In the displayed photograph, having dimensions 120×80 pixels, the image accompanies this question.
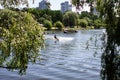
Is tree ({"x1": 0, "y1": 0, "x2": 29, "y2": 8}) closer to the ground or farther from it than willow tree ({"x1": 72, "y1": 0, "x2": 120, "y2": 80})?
farther from it

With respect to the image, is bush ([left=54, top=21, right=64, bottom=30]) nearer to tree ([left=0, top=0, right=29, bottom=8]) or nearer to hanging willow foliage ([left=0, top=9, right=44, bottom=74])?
tree ([left=0, top=0, right=29, bottom=8])

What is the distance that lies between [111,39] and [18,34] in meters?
3.70

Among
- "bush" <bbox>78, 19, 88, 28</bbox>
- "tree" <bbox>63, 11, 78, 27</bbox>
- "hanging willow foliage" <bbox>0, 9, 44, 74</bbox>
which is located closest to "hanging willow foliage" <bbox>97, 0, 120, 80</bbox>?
"hanging willow foliage" <bbox>0, 9, 44, 74</bbox>

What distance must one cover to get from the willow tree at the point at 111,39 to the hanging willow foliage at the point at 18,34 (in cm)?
295

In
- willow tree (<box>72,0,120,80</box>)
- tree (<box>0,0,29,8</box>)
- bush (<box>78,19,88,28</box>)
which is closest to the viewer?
willow tree (<box>72,0,120,80</box>)

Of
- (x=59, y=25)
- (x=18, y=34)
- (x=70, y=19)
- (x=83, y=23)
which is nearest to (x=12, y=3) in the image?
(x=18, y=34)

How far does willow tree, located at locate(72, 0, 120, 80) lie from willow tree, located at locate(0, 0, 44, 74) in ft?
9.70

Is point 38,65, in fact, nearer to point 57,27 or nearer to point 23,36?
point 23,36

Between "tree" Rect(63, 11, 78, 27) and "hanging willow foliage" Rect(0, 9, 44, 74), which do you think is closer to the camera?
"hanging willow foliage" Rect(0, 9, 44, 74)

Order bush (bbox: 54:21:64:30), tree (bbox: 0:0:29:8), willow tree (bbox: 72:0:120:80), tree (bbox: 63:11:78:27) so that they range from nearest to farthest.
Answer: willow tree (bbox: 72:0:120:80), tree (bbox: 0:0:29:8), bush (bbox: 54:21:64:30), tree (bbox: 63:11:78:27)

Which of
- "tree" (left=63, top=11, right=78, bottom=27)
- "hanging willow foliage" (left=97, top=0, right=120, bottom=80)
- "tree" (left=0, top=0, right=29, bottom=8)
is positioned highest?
"tree" (left=63, top=11, right=78, bottom=27)

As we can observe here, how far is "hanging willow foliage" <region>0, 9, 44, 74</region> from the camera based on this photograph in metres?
11.1

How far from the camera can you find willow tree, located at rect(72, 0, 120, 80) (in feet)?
31.8

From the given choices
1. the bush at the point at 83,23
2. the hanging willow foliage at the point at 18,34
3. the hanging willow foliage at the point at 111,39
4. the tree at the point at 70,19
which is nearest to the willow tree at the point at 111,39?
the hanging willow foliage at the point at 111,39
